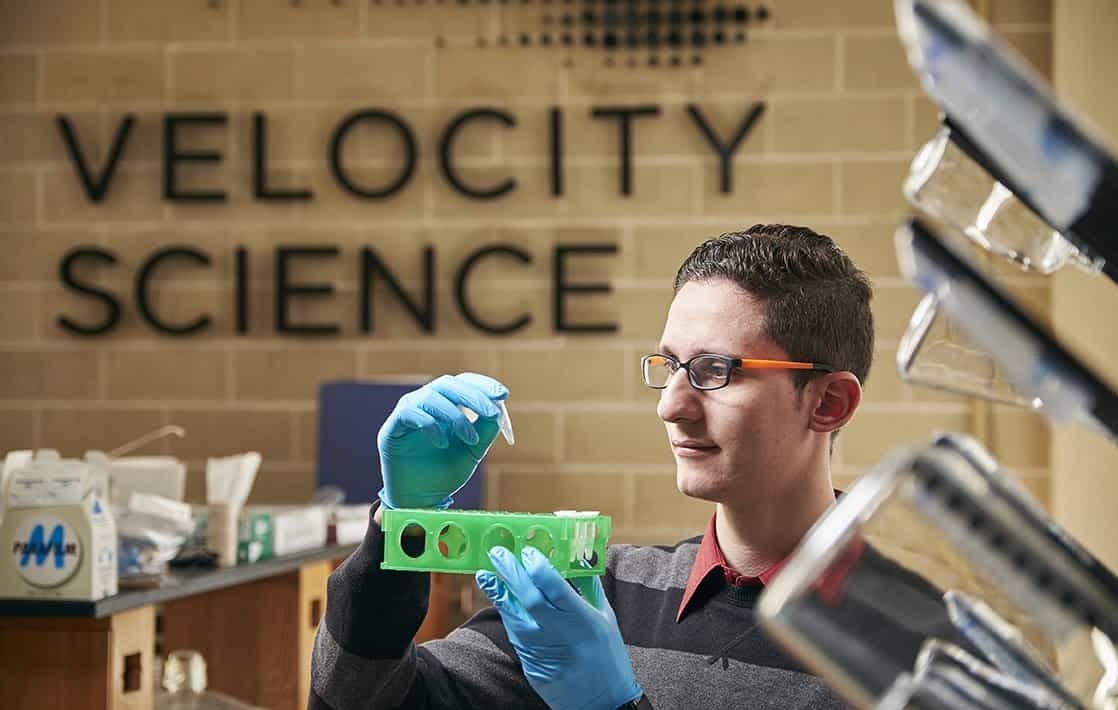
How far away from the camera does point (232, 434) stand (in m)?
3.93

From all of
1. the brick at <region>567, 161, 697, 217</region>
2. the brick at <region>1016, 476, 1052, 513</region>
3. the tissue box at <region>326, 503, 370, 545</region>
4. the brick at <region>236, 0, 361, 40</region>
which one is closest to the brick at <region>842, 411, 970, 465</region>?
the brick at <region>1016, 476, 1052, 513</region>

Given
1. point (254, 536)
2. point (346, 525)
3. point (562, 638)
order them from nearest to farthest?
point (562, 638) → point (254, 536) → point (346, 525)

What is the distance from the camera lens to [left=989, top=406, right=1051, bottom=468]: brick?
12.1 ft

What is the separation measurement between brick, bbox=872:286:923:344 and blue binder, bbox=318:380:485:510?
1.18 meters

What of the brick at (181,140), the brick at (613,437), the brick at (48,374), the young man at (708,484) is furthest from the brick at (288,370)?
the young man at (708,484)

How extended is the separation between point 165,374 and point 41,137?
0.81 meters

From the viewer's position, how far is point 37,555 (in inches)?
90.0

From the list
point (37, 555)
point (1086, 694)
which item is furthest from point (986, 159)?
point (37, 555)

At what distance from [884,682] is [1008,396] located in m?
0.20

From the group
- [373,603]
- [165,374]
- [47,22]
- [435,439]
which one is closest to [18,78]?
[47,22]

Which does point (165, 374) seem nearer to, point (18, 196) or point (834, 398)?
point (18, 196)

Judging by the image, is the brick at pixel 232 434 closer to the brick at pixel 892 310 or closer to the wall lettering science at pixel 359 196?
the wall lettering science at pixel 359 196

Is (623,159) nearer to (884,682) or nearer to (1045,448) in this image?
(1045,448)

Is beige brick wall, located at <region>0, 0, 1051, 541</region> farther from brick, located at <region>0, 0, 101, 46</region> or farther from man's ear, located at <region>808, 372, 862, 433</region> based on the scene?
man's ear, located at <region>808, 372, 862, 433</region>
